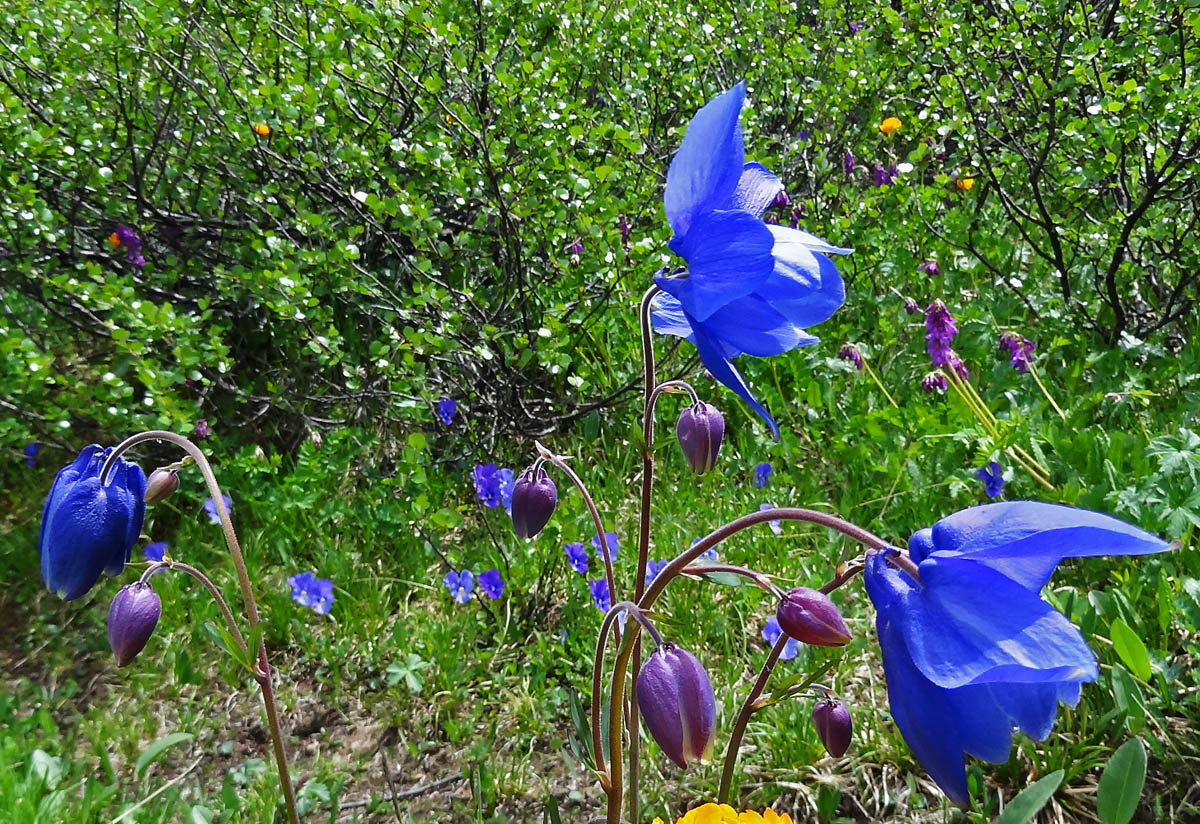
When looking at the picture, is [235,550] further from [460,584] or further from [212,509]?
[212,509]

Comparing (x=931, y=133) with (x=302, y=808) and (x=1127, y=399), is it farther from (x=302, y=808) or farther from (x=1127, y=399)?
(x=302, y=808)

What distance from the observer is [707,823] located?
3.02 feet

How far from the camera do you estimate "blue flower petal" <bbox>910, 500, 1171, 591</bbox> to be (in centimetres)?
60

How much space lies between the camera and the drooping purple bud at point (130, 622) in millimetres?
1143

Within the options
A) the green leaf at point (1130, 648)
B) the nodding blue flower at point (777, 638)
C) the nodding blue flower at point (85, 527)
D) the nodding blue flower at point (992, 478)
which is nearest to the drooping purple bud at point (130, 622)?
the nodding blue flower at point (85, 527)

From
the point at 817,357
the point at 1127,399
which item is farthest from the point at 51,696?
the point at 1127,399

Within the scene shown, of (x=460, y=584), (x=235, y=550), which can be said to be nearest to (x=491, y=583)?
(x=460, y=584)

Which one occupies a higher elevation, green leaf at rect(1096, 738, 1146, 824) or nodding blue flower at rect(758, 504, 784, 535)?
green leaf at rect(1096, 738, 1146, 824)

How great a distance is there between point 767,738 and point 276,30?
2.70m

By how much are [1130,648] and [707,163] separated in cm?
135

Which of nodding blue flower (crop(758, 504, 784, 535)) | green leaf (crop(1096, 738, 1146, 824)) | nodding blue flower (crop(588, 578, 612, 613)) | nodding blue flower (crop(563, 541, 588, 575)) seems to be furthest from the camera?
nodding blue flower (crop(758, 504, 784, 535))

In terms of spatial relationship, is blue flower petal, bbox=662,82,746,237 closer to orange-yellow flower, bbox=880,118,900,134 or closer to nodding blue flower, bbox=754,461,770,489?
nodding blue flower, bbox=754,461,770,489

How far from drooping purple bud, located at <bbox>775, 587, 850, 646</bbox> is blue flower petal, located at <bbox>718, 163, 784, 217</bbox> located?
15.9 inches

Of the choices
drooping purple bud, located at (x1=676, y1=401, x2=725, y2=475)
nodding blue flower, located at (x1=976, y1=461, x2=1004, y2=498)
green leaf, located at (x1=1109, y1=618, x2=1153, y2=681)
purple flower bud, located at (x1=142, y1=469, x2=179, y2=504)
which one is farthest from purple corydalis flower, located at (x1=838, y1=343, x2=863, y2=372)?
purple flower bud, located at (x1=142, y1=469, x2=179, y2=504)
